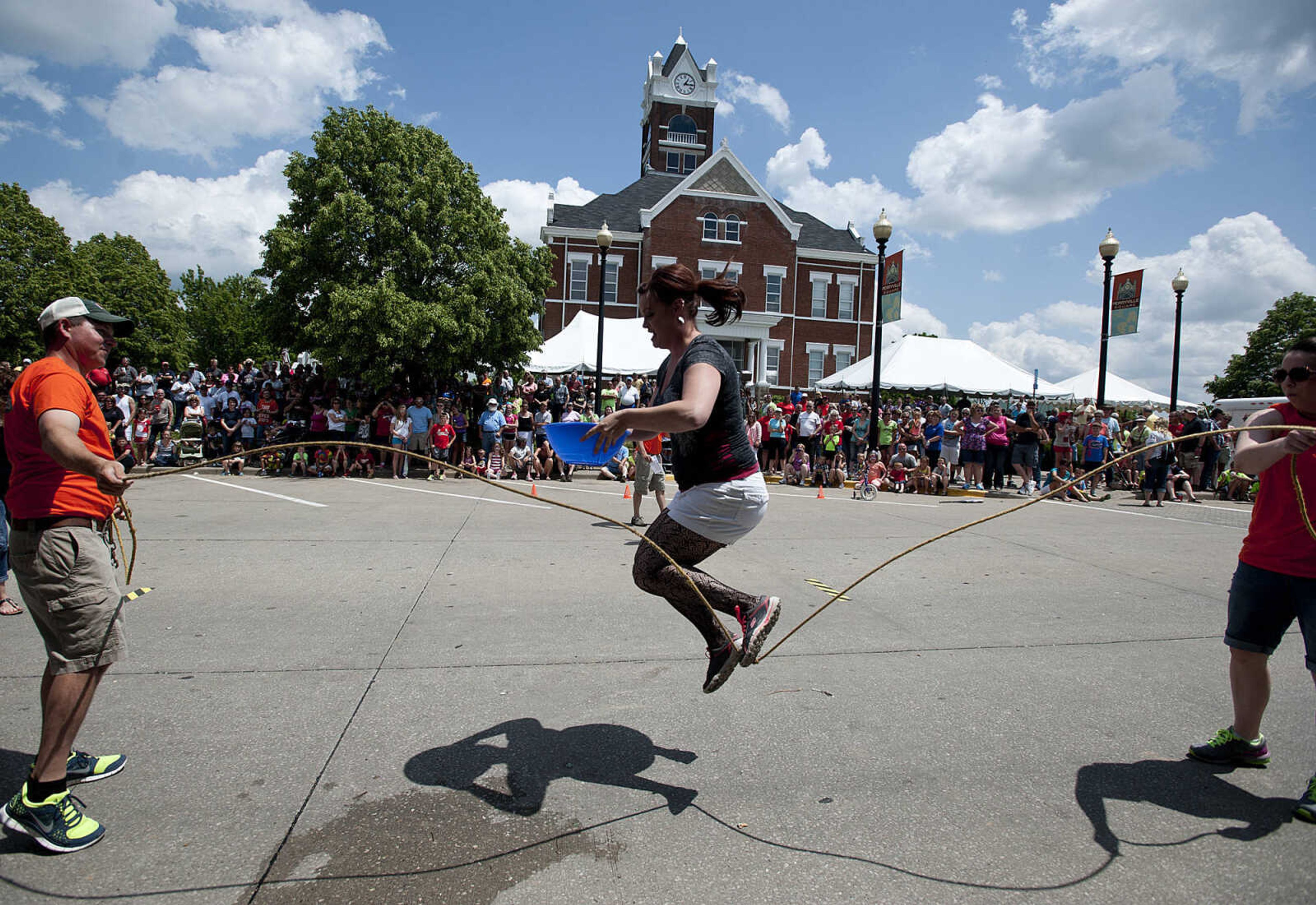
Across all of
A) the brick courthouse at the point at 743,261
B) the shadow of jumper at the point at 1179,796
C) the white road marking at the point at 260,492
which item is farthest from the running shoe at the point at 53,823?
the brick courthouse at the point at 743,261

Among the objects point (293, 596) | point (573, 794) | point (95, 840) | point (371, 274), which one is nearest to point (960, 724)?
point (573, 794)

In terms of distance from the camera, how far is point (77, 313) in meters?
2.99

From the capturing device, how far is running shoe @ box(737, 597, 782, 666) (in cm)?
335

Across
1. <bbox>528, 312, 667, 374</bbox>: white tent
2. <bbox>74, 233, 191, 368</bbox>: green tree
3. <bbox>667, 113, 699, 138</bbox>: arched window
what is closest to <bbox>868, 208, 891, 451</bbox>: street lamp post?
<bbox>528, 312, 667, 374</bbox>: white tent

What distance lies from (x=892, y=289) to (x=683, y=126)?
48.6 m

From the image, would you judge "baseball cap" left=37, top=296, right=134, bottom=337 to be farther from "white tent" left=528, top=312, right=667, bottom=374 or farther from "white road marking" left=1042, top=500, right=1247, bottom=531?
"white tent" left=528, top=312, right=667, bottom=374

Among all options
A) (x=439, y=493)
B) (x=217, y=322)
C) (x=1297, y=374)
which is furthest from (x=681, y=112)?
(x=1297, y=374)

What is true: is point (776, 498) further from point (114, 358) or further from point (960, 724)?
point (114, 358)

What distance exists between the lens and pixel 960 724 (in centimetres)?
379

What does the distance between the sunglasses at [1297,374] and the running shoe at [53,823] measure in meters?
4.81

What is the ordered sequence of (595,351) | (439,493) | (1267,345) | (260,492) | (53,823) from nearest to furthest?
(53,823), (260,492), (439,493), (595,351), (1267,345)

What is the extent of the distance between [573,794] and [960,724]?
6.40 feet

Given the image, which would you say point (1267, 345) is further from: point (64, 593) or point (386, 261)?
point (64, 593)

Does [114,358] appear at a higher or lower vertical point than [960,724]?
higher
